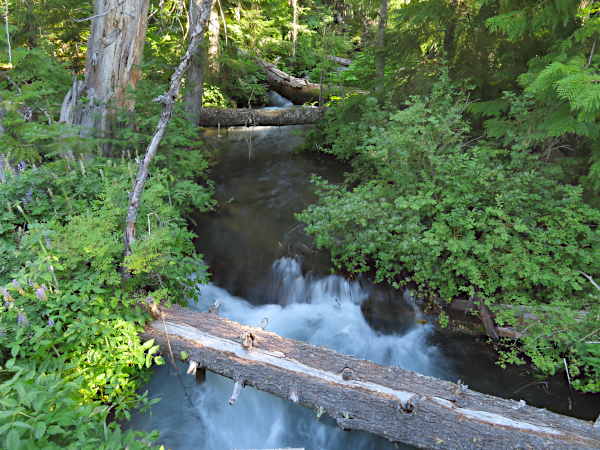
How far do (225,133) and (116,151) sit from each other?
15.7 feet

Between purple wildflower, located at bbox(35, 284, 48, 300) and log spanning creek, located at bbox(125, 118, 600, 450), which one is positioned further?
log spanning creek, located at bbox(125, 118, 600, 450)

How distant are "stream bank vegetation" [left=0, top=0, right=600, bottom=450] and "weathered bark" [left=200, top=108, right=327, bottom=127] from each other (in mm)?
1475

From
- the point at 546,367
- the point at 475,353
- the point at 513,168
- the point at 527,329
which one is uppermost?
the point at 513,168

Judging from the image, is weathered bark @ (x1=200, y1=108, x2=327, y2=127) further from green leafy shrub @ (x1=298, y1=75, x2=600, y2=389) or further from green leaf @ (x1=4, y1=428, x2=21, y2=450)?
green leaf @ (x1=4, y1=428, x2=21, y2=450)

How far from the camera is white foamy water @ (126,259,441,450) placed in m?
3.67

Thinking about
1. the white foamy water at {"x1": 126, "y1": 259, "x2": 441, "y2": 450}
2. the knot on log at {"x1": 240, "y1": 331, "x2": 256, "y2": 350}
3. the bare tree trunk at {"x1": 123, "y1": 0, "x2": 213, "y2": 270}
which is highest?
the bare tree trunk at {"x1": 123, "y1": 0, "x2": 213, "y2": 270}

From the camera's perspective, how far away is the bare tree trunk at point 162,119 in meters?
3.31

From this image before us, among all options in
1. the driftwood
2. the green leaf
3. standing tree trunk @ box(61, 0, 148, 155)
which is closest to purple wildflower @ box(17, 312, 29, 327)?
the green leaf

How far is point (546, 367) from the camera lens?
149 inches

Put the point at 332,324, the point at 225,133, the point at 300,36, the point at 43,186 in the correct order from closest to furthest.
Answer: the point at 43,186
the point at 332,324
the point at 225,133
the point at 300,36

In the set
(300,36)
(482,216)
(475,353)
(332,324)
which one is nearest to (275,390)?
(332,324)

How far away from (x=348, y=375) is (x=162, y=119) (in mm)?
3284

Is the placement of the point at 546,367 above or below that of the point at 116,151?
below

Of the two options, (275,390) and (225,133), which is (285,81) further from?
(275,390)
